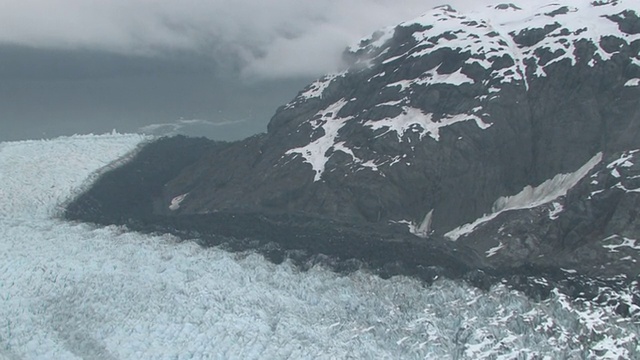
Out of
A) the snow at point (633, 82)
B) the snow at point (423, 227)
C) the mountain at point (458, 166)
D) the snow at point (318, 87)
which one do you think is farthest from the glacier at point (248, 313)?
the snow at point (318, 87)

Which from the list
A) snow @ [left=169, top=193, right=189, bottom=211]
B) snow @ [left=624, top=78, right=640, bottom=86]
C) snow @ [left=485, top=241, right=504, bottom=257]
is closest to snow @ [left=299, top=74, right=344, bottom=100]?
snow @ [left=169, top=193, right=189, bottom=211]

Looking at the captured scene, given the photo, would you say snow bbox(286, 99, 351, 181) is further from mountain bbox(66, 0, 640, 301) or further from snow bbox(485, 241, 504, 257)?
snow bbox(485, 241, 504, 257)

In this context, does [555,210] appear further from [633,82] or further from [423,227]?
[633,82]

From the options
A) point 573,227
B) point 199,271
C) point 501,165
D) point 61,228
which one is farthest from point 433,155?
point 61,228

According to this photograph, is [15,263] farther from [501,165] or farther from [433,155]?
[501,165]

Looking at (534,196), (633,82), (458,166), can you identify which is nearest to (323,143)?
(458,166)
